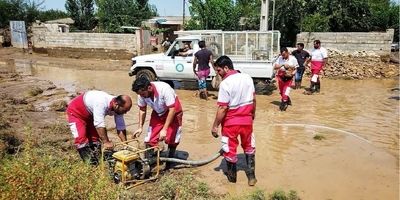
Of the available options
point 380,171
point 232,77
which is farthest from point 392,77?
point 232,77

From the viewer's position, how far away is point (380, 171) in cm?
613

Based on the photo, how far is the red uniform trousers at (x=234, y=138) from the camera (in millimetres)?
5395

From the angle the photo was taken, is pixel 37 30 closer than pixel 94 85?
No

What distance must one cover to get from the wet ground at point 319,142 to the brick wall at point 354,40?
384 cm

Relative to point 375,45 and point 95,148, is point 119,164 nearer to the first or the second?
point 95,148

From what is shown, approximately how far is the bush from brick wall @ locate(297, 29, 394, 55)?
15.2 metres

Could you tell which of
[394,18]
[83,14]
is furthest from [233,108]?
[83,14]

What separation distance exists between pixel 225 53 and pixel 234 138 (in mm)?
7301

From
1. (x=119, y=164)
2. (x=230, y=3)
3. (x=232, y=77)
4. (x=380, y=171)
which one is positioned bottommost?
(x=380, y=171)

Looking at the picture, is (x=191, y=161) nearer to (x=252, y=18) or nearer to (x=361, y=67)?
(x=361, y=67)

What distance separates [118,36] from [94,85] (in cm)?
850

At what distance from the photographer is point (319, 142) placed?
7.64 meters

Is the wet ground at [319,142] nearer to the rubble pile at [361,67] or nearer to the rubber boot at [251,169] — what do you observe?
the rubber boot at [251,169]

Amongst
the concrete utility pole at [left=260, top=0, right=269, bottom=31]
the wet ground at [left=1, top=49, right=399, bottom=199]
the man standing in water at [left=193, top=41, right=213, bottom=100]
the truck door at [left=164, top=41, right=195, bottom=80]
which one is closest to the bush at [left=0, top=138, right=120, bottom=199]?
the wet ground at [left=1, top=49, right=399, bottom=199]
